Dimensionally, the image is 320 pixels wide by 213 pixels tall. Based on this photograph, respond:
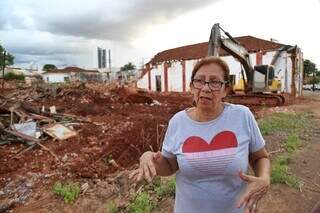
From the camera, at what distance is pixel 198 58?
31375mm

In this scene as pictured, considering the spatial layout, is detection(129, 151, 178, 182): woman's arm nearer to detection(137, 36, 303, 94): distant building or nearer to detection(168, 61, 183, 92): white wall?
detection(137, 36, 303, 94): distant building

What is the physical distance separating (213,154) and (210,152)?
21 millimetres

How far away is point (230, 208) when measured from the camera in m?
2.11

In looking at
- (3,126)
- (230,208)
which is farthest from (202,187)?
(3,126)

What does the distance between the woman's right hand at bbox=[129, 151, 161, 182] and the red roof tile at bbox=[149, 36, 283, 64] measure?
26.2 meters

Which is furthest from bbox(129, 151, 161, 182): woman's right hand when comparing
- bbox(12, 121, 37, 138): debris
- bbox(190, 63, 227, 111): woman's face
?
bbox(12, 121, 37, 138): debris

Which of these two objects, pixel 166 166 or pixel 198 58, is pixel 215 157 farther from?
pixel 198 58

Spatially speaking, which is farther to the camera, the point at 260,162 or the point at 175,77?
the point at 175,77

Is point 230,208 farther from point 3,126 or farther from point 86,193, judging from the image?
point 3,126

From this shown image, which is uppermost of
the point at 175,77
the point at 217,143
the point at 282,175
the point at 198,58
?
the point at 198,58

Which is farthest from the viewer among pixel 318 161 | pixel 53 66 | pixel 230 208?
pixel 53 66

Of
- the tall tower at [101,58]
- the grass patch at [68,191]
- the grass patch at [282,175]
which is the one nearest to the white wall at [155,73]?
the grass patch at [282,175]

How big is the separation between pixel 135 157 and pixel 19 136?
9.70 ft

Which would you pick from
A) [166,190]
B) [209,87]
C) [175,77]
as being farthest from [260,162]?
[175,77]
